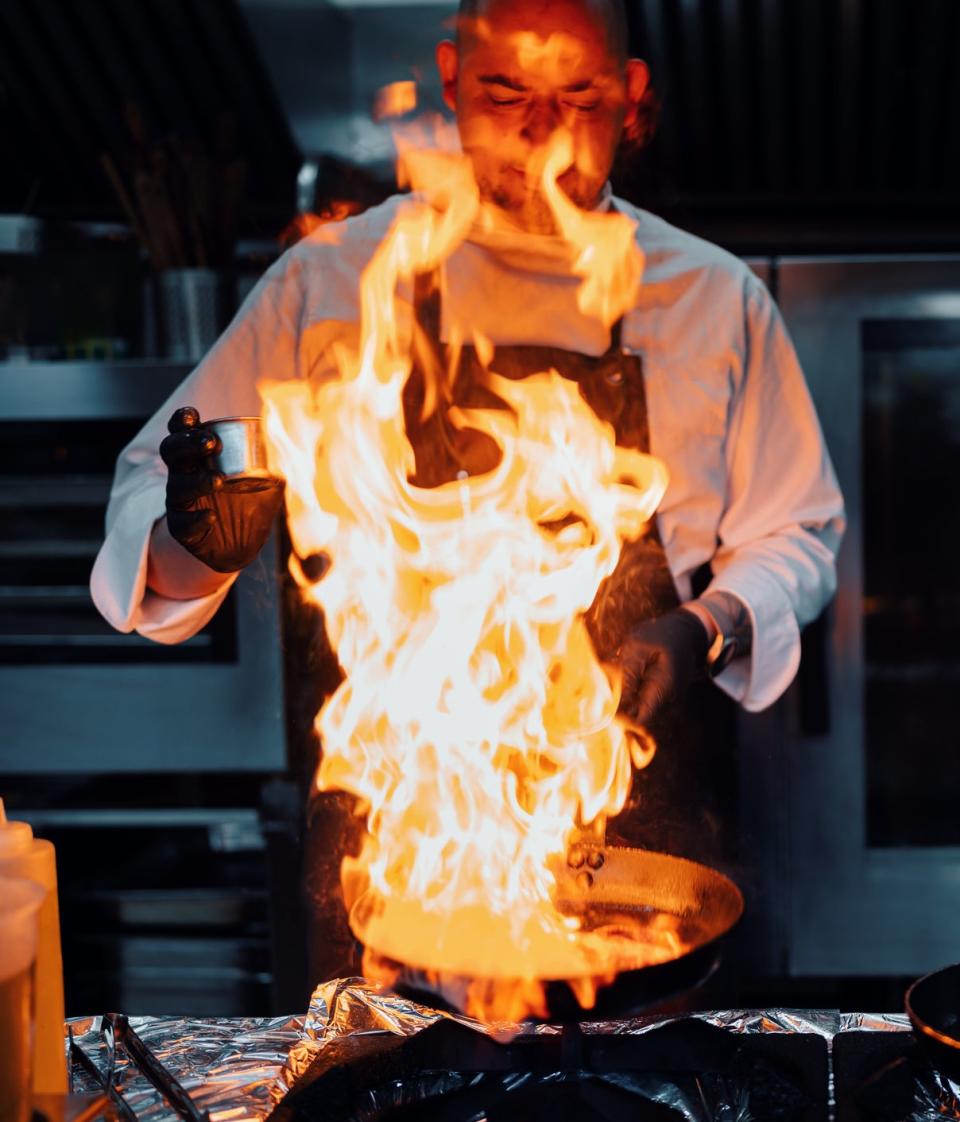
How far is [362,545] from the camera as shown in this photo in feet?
5.27

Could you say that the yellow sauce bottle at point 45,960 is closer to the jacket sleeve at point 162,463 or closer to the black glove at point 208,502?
the black glove at point 208,502

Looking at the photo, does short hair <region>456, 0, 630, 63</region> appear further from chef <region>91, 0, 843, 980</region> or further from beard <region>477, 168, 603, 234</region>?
beard <region>477, 168, 603, 234</region>

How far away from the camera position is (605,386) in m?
1.79

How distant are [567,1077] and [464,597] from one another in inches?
23.7

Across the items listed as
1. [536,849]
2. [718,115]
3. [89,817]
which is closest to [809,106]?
[718,115]

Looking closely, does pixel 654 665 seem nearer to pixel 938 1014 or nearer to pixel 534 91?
pixel 938 1014

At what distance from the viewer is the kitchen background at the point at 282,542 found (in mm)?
2127

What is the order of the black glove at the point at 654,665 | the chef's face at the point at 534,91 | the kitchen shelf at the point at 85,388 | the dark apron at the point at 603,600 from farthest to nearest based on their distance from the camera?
the kitchen shelf at the point at 85,388 → the dark apron at the point at 603,600 → the chef's face at the point at 534,91 → the black glove at the point at 654,665

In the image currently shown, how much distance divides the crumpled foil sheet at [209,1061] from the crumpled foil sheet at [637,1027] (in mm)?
20

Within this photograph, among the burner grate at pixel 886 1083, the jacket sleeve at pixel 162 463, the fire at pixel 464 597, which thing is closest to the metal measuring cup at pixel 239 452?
the fire at pixel 464 597

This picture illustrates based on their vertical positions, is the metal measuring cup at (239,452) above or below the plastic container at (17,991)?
above

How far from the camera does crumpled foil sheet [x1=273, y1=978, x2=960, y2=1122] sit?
3.31ft

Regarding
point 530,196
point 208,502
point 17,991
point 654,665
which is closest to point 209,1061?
point 17,991

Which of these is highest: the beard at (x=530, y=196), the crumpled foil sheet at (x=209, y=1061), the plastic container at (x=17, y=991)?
the beard at (x=530, y=196)
